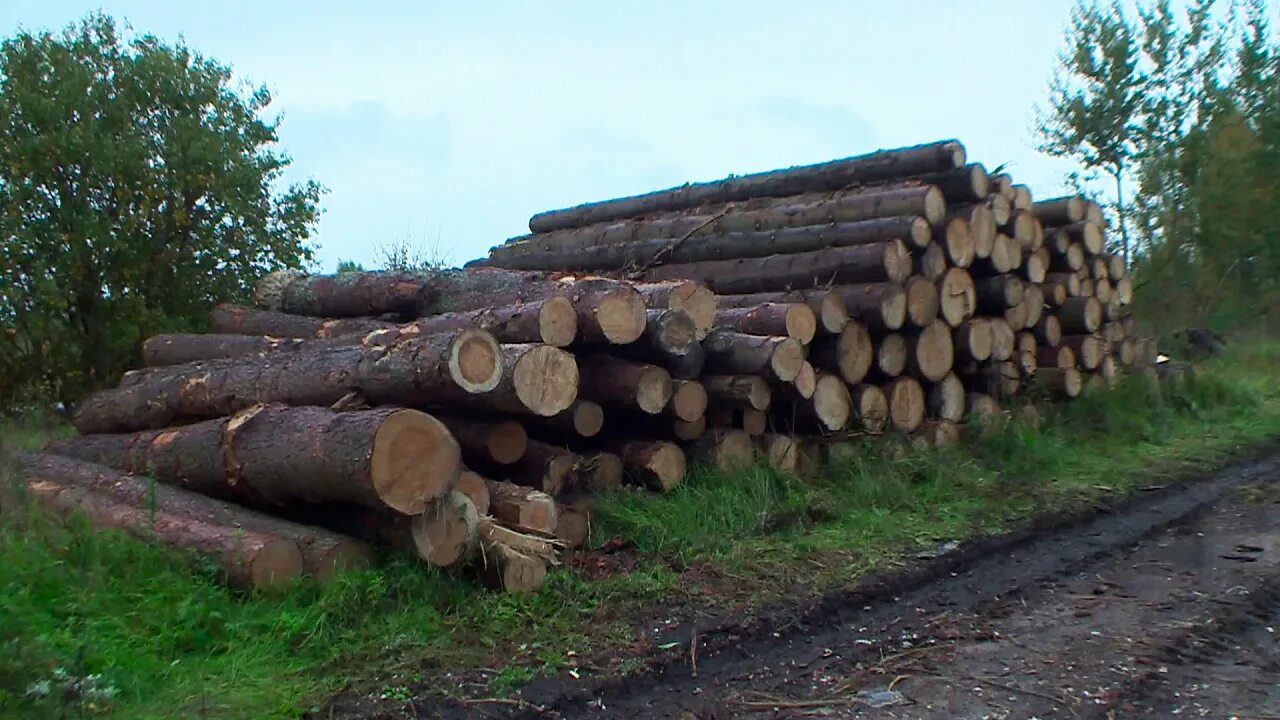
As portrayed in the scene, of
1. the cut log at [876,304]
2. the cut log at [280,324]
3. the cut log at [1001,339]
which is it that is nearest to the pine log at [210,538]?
the cut log at [280,324]

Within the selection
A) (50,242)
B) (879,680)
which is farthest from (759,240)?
(50,242)

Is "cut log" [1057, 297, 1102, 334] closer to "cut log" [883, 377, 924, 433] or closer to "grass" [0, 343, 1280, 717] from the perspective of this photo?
"cut log" [883, 377, 924, 433]

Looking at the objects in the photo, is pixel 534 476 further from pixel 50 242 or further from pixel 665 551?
pixel 50 242

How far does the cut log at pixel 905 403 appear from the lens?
8.46m

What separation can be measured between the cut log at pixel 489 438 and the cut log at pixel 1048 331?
→ 5912mm

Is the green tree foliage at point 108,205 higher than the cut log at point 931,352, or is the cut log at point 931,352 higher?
the green tree foliage at point 108,205

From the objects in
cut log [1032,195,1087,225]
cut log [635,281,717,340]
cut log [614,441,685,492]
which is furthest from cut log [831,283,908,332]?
cut log [1032,195,1087,225]

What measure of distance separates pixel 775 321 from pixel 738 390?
707mm

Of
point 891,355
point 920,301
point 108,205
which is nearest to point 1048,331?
point 920,301

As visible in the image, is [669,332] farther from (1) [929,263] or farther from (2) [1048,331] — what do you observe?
(2) [1048,331]

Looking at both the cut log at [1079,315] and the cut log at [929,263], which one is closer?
the cut log at [929,263]

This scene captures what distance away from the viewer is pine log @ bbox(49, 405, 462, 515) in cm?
→ 509

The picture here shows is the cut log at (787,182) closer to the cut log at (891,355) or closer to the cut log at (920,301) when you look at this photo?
the cut log at (920,301)

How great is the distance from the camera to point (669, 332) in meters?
6.68
